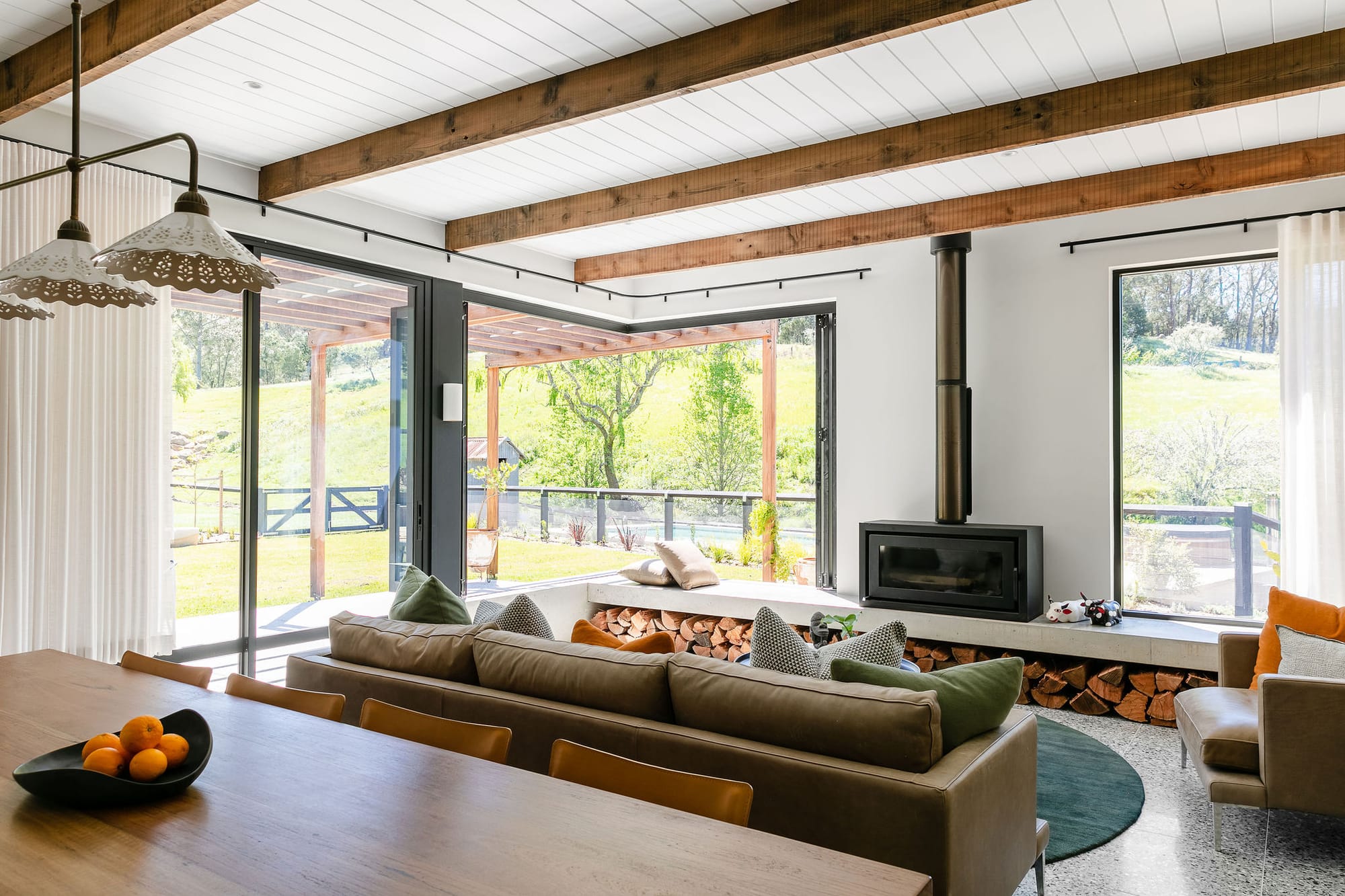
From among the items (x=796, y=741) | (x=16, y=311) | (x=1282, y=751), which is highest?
(x=16, y=311)

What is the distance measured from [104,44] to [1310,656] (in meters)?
4.68

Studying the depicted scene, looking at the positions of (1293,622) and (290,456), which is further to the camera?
(290,456)

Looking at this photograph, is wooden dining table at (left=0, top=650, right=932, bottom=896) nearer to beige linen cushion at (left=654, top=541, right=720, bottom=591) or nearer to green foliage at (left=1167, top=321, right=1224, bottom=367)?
beige linen cushion at (left=654, top=541, right=720, bottom=591)

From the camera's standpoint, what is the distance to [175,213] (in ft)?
6.13

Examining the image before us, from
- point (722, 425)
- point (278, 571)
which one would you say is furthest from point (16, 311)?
point (722, 425)

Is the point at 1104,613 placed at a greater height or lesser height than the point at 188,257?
lesser

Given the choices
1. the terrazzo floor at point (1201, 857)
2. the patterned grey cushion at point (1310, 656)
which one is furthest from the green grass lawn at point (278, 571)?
the patterned grey cushion at point (1310, 656)

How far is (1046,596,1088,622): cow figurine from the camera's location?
4.86 m

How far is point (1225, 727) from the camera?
313 cm

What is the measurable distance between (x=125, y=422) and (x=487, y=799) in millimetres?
3116

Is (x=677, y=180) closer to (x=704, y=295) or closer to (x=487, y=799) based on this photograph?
(x=704, y=295)

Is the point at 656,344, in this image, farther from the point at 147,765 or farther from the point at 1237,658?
the point at 147,765

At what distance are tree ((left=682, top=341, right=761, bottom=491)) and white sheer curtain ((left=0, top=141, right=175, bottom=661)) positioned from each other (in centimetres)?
502

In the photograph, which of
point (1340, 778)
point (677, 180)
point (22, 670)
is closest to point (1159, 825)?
point (1340, 778)
